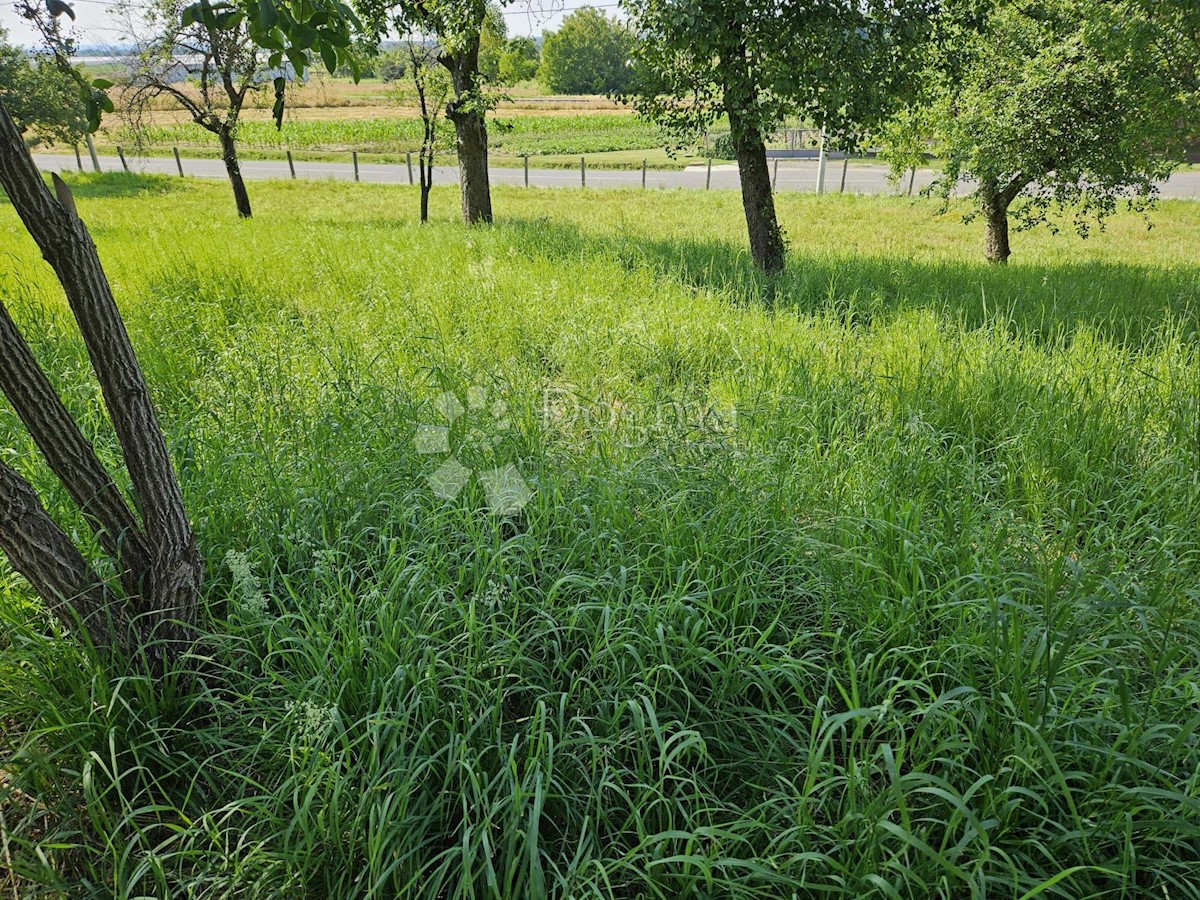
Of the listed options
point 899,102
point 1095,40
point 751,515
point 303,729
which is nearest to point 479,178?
point 899,102

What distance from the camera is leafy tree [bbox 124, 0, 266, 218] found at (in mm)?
12430

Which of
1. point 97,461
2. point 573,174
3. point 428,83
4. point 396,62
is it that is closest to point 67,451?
point 97,461

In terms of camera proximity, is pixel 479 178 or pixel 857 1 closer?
pixel 857 1

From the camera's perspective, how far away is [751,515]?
2854 mm

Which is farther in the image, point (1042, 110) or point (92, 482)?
point (1042, 110)

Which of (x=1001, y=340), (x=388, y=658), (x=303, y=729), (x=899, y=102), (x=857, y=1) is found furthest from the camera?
(x=899, y=102)

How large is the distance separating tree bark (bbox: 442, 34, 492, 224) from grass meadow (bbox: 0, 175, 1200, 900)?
23.5ft

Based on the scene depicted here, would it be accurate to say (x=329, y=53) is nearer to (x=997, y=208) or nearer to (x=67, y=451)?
(x=67, y=451)

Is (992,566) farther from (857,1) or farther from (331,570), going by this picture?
(857,1)

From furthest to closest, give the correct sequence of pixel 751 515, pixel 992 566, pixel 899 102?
1. pixel 899 102
2. pixel 751 515
3. pixel 992 566

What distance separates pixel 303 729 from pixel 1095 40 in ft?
27.7

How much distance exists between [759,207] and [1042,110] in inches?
161

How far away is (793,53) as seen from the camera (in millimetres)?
6492

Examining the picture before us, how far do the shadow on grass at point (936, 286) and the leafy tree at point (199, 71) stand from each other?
→ 6.75 m
